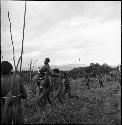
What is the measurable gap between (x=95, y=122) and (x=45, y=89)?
3426 millimetres

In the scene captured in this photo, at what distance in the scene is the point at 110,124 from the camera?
9.05 m

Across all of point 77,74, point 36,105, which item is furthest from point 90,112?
point 77,74

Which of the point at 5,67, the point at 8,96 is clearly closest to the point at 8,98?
the point at 8,96

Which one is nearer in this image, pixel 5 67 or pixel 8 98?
pixel 8 98

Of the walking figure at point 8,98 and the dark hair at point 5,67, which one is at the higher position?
the dark hair at point 5,67

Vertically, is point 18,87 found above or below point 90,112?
above

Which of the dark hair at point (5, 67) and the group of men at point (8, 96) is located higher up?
the dark hair at point (5, 67)

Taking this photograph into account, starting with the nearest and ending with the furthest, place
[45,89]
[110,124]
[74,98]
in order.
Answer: [110,124] → [45,89] → [74,98]

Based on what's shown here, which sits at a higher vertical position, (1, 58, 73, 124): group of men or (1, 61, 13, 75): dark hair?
(1, 61, 13, 75): dark hair

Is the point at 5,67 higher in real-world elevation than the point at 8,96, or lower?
higher

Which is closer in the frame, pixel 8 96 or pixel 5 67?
pixel 8 96

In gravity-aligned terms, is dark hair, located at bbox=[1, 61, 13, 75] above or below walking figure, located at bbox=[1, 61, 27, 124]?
above

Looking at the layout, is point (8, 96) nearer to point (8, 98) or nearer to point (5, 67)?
point (8, 98)

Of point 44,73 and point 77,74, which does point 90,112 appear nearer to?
point 44,73
